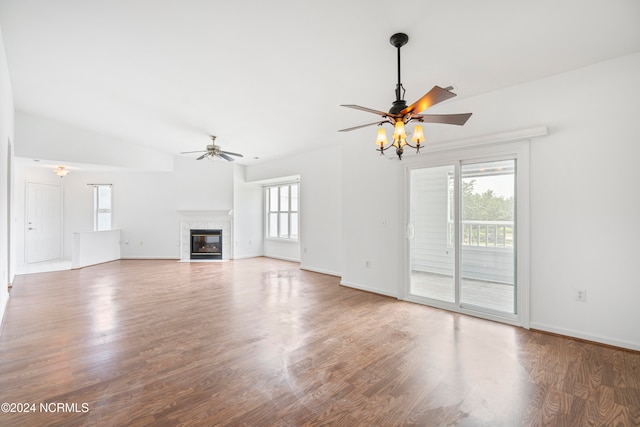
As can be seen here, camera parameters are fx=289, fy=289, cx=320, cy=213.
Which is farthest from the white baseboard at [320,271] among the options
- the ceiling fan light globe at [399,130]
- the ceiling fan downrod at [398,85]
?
the ceiling fan downrod at [398,85]

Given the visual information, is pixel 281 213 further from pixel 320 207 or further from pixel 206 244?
pixel 206 244

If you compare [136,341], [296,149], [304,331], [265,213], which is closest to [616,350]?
[304,331]

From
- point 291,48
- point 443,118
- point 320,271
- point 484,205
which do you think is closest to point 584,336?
point 484,205

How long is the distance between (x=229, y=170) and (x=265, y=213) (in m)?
1.68

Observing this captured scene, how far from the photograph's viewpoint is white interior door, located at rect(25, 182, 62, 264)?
7.36 m

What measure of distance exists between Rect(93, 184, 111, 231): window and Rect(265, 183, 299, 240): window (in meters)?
4.52

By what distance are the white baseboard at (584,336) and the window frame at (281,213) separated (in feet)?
18.5

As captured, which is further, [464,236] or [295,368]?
[464,236]

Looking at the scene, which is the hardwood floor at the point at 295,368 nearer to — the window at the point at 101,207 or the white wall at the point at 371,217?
the white wall at the point at 371,217

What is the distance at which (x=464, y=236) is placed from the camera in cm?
392

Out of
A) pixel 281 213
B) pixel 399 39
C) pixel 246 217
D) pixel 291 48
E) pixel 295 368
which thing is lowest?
pixel 295 368

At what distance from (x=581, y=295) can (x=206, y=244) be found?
820 centimetres

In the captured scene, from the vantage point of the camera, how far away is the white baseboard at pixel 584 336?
2778 mm

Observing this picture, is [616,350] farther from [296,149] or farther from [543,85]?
[296,149]
